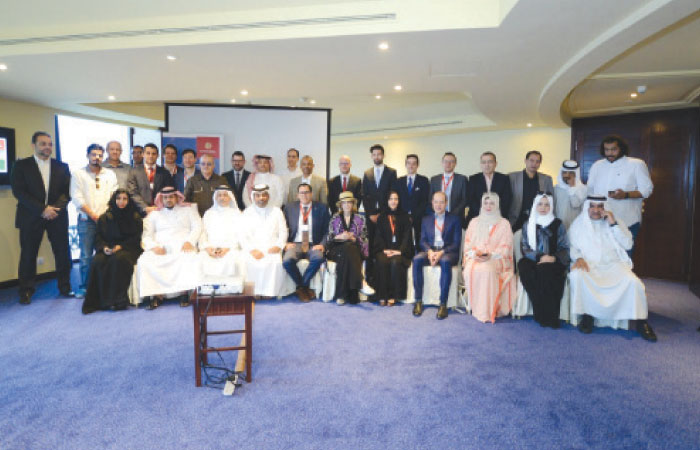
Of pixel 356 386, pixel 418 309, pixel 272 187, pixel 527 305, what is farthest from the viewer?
pixel 272 187

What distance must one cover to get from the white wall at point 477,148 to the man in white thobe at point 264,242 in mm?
5937

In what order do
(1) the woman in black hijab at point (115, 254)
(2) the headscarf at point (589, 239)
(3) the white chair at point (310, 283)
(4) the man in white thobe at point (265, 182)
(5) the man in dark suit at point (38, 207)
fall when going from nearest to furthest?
(2) the headscarf at point (589, 239)
(1) the woman in black hijab at point (115, 254)
(5) the man in dark suit at point (38, 207)
(3) the white chair at point (310, 283)
(4) the man in white thobe at point (265, 182)

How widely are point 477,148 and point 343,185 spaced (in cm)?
516

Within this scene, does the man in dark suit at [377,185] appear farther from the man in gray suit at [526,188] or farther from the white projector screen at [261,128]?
the man in gray suit at [526,188]

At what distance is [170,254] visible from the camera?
4.70 metres

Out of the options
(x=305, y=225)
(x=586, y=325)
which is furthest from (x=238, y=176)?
(x=586, y=325)

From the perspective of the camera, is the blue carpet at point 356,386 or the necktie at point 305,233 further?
the necktie at point 305,233

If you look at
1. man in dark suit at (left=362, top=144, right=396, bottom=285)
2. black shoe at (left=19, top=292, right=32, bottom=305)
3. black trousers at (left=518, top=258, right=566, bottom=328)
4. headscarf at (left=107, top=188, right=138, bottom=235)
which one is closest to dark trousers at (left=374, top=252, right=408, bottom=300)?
man in dark suit at (left=362, top=144, right=396, bottom=285)

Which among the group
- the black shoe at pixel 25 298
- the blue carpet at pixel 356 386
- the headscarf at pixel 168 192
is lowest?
the blue carpet at pixel 356 386

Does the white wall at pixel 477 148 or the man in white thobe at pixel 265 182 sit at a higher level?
the white wall at pixel 477 148

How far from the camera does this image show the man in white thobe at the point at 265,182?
567 centimetres

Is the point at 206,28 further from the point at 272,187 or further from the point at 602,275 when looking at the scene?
the point at 602,275

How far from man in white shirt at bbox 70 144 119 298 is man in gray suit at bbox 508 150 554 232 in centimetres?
497

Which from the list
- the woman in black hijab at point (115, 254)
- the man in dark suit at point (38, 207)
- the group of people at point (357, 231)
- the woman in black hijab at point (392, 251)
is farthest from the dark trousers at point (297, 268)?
the man in dark suit at point (38, 207)
